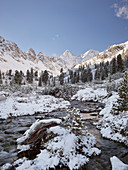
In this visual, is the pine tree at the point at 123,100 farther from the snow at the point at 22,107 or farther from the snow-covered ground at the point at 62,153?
the snow at the point at 22,107

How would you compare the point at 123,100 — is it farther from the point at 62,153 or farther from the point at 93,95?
the point at 93,95

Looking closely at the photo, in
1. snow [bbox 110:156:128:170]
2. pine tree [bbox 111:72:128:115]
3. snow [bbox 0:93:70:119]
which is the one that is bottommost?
snow [bbox 0:93:70:119]

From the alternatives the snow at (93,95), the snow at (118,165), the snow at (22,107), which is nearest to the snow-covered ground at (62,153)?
the snow at (118,165)

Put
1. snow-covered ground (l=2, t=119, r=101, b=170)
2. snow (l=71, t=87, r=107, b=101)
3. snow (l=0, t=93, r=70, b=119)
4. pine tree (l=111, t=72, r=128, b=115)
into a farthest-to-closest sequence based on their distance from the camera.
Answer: snow (l=71, t=87, r=107, b=101) → snow (l=0, t=93, r=70, b=119) → pine tree (l=111, t=72, r=128, b=115) → snow-covered ground (l=2, t=119, r=101, b=170)

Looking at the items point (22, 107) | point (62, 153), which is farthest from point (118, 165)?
point (22, 107)

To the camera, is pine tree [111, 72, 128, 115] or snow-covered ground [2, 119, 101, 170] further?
pine tree [111, 72, 128, 115]

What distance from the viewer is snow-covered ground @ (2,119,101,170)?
184 inches

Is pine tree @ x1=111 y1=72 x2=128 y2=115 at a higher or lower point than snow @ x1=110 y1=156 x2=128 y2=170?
higher

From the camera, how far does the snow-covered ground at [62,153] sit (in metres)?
4.68

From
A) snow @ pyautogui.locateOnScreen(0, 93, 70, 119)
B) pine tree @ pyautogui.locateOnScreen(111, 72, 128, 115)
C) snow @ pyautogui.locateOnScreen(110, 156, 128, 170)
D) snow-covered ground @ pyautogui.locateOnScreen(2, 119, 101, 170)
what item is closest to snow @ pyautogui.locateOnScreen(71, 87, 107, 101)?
snow @ pyautogui.locateOnScreen(0, 93, 70, 119)

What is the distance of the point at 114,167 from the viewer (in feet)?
15.1

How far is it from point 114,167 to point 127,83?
860 cm

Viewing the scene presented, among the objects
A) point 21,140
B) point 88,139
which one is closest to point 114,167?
point 88,139

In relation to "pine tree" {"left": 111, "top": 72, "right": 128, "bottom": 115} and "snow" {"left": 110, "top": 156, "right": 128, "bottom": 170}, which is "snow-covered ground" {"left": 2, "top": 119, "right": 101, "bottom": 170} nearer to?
"snow" {"left": 110, "top": 156, "right": 128, "bottom": 170}
